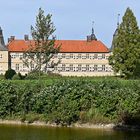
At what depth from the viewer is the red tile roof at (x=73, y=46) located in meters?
98.7

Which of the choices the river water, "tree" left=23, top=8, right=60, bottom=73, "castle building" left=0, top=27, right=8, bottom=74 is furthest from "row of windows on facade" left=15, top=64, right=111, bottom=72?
the river water

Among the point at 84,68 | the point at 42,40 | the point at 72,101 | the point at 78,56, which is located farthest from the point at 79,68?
the point at 72,101

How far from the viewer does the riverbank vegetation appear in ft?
132

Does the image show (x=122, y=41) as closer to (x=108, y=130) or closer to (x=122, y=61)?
(x=122, y=61)

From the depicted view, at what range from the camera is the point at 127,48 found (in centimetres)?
7294

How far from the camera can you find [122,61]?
7362 centimetres

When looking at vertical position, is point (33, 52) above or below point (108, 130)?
above

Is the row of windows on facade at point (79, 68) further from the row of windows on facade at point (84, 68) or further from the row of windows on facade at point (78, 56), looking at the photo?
the row of windows on facade at point (78, 56)

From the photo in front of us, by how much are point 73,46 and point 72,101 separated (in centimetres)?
5953

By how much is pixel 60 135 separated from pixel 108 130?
17.1 ft

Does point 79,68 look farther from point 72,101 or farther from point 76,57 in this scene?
point 72,101

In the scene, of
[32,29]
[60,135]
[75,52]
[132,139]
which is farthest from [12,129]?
[75,52]

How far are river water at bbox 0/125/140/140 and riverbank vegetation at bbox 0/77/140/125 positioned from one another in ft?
7.64

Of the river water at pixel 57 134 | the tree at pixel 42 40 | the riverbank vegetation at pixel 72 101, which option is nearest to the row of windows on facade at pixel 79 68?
the tree at pixel 42 40
